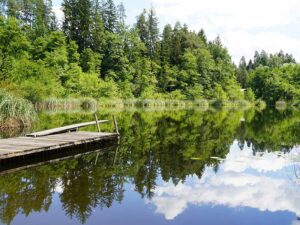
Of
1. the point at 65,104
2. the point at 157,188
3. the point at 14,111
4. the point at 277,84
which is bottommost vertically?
the point at 157,188

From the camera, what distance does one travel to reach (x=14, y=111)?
62.6 ft

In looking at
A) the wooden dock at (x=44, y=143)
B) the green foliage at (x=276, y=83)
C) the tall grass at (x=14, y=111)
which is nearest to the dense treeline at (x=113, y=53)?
the green foliage at (x=276, y=83)

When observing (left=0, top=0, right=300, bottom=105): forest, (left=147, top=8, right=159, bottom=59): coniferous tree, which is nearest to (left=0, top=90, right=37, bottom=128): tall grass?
(left=0, top=0, right=300, bottom=105): forest

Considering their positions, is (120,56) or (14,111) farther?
(120,56)

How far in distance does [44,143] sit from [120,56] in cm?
5693

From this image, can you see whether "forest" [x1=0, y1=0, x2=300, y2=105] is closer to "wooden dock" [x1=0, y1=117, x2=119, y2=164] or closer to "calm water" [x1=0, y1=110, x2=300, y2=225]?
"wooden dock" [x1=0, y1=117, x2=119, y2=164]

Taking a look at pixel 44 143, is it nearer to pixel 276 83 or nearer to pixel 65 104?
pixel 65 104

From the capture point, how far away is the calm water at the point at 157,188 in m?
6.82

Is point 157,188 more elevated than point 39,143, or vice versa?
point 39,143

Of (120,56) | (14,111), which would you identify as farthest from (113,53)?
(14,111)

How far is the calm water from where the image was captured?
22.4 ft

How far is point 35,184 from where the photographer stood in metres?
Answer: 8.55

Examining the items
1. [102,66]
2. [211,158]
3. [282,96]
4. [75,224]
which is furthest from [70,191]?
[282,96]

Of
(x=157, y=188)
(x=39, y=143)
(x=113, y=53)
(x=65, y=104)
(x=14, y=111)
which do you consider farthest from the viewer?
(x=113, y=53)
